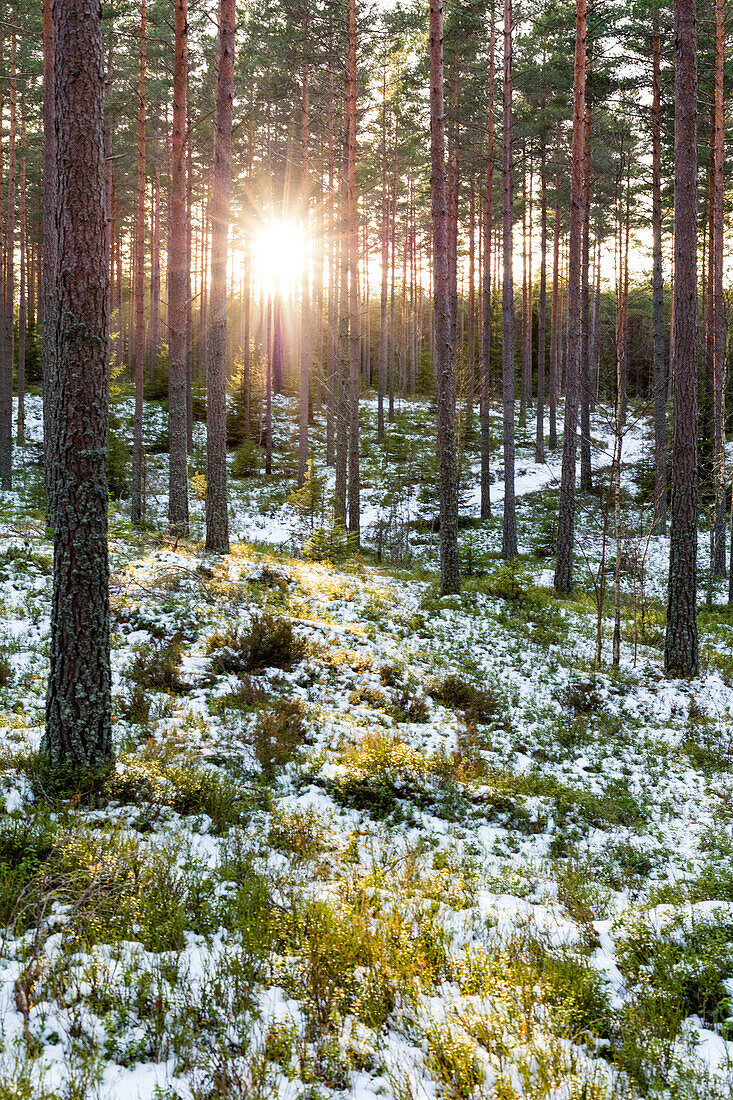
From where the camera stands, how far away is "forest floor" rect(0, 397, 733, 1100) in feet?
8.66

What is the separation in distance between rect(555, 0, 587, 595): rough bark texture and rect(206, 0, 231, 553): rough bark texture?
7.13 meters

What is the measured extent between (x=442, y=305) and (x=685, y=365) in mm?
4519

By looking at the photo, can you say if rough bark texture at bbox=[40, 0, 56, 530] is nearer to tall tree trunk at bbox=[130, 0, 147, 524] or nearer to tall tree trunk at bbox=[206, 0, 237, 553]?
tall tree trunk at bbox=[130, 0, 147, 524]

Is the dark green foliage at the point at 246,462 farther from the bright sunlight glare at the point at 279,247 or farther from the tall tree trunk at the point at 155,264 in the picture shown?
the tall tree trunk at the point at 155,264

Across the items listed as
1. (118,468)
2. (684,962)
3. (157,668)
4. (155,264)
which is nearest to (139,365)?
(118,468)

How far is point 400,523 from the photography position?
18750 mm

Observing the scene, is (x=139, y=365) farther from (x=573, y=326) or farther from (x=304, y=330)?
(x=573, y=326)

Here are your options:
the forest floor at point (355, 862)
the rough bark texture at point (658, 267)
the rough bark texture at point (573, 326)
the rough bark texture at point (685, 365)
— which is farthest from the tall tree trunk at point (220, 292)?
the rough bark texture at point (658, 267)

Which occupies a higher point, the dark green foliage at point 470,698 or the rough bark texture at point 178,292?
the rough bark texture at point 178,292

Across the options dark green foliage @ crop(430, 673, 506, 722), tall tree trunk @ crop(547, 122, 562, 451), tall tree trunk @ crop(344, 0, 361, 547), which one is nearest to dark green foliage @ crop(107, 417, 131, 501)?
tall tree trunk @ crop(344, 0, 361, 547)

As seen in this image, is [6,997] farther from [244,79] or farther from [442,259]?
[244,79]

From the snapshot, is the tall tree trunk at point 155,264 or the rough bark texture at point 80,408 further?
the tall tree trunk at point 155,264

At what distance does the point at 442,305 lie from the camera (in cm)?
1121

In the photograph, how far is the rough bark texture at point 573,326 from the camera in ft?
41.4
